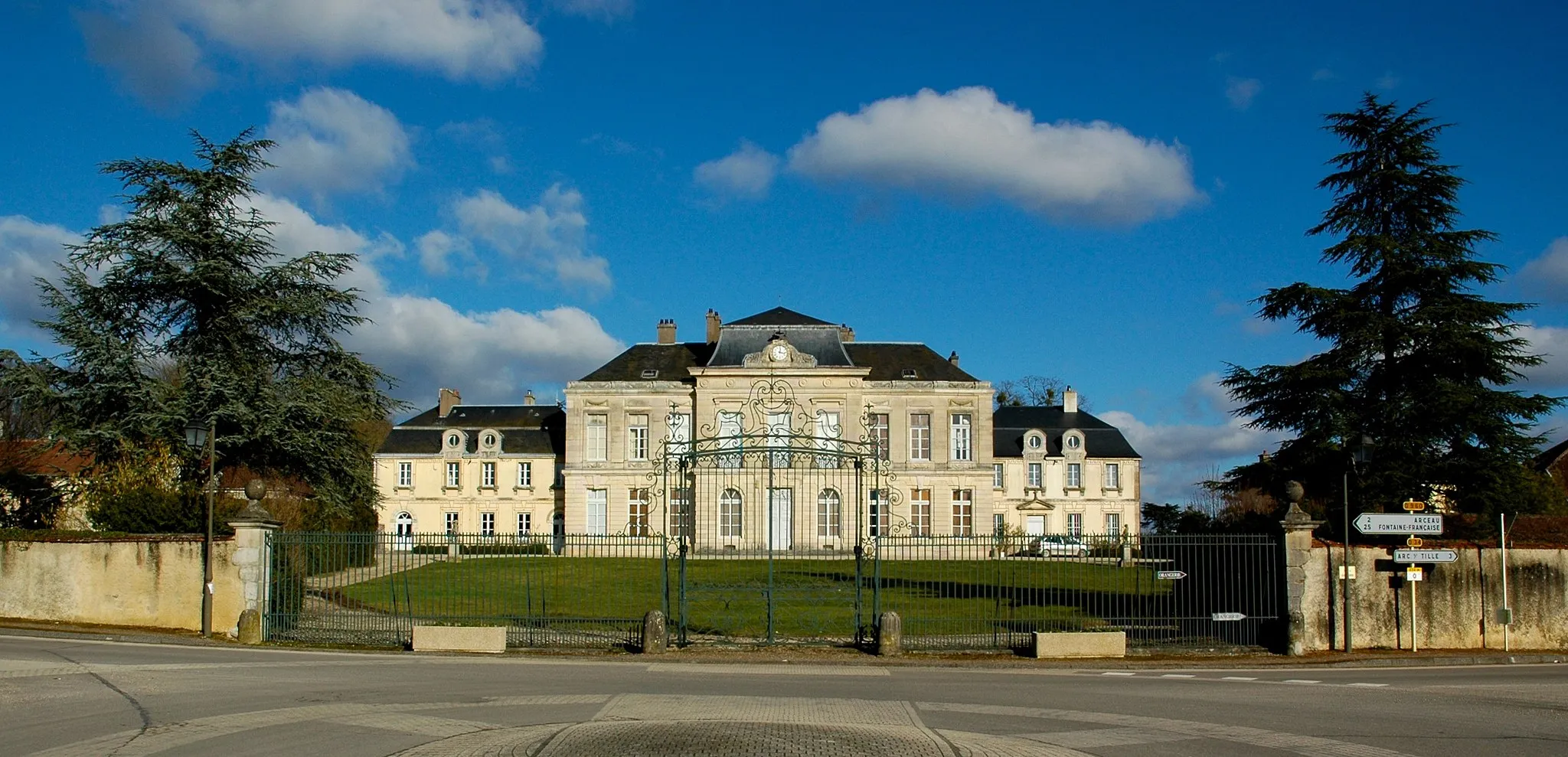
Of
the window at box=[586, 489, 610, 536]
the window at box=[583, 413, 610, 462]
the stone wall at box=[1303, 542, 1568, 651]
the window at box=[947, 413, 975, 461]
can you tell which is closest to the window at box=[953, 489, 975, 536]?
the window at box=[947, 413, 975, 461]

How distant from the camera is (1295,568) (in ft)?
56.7

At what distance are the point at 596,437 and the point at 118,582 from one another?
109 ft

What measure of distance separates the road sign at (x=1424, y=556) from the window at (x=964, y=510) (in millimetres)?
33557

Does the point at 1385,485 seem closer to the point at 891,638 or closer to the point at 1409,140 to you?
the point at 1409,140

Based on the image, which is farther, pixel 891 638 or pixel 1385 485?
pixel 1385 485

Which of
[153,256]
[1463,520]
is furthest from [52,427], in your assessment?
[1463,520]

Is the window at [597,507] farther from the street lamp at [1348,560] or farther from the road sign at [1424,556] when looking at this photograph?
the road sign at [1424,556]

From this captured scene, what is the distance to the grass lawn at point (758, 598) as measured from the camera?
18828 mm

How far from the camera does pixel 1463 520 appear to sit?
66.4 ft

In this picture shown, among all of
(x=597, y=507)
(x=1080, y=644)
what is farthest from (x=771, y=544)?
(x=597, y=507)

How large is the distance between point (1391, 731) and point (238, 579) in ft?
52.2

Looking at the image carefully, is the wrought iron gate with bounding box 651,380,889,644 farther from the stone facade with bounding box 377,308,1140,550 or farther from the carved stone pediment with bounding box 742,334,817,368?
the carved stone pediment with bounding box 742,334,817,368

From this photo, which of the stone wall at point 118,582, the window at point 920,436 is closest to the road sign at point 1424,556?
the stone wall at point 118,582

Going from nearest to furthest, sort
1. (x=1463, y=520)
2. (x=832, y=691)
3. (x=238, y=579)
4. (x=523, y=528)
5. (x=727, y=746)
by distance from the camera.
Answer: (x=727, y=746)
(x=832, y=691)
(x=238, y=579)
(x=1463, y=520)
(x=523, y=528)
